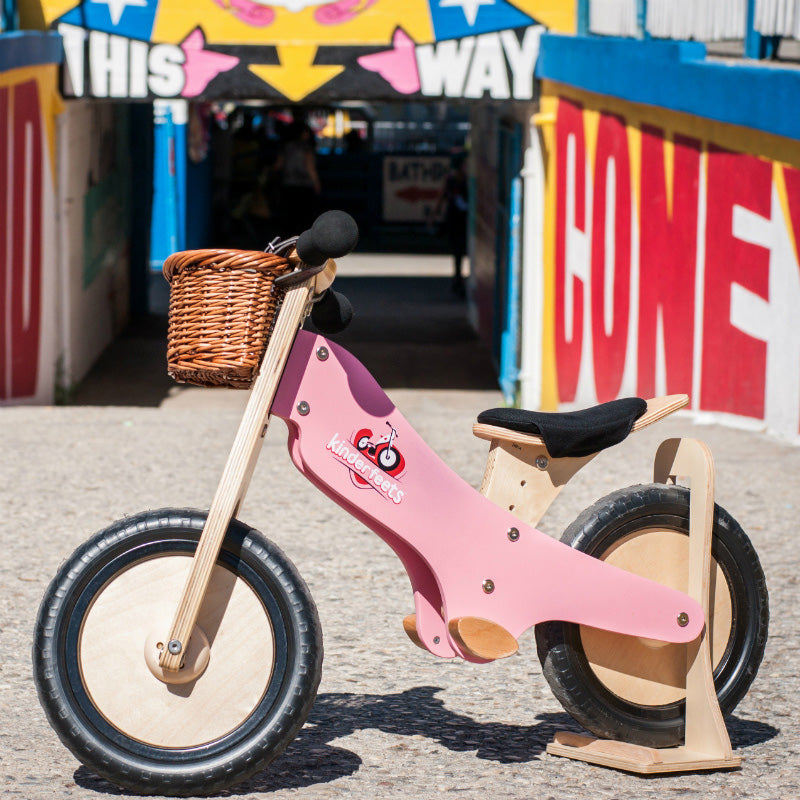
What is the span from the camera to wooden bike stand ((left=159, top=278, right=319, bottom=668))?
367 centimetres

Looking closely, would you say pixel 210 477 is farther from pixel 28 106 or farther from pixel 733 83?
pixel 28 106

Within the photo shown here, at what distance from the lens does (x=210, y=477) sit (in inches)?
326

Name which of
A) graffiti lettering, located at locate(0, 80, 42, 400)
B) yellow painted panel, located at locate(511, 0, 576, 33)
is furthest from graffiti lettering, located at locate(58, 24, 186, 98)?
yellow painted panel, located at locate(511, 0, 576, 33)

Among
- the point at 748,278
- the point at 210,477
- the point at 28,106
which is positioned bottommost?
the point at 210,477

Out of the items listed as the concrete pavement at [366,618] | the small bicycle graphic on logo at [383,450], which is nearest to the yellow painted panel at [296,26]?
the concrete pavement at [366,618]

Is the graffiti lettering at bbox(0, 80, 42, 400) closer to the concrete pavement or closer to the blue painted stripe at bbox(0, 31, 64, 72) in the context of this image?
the blue painted stripe at bbox(0, 31, 64, 72)

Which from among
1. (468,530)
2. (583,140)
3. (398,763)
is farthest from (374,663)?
(583,140)

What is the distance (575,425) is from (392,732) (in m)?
1.14

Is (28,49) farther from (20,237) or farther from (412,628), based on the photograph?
(412,628)

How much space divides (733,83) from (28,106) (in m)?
6.15

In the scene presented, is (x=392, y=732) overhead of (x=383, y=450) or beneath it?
beneath

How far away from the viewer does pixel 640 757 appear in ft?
13.1

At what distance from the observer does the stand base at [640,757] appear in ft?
13.1

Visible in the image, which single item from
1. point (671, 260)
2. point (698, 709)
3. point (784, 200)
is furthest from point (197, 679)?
point (671, 260)
